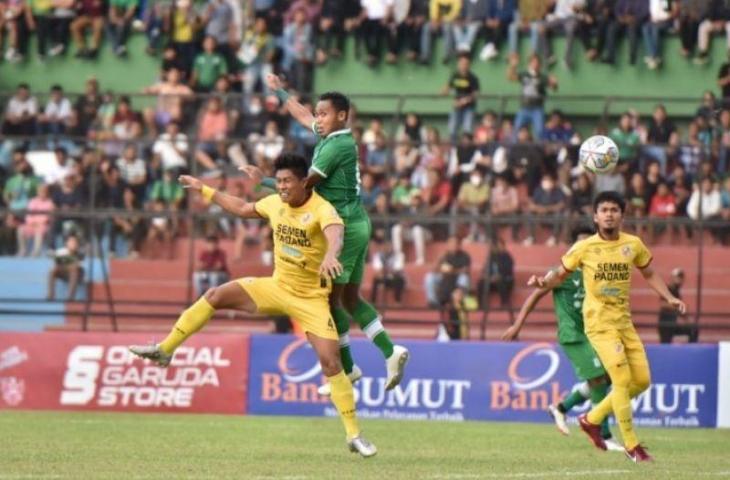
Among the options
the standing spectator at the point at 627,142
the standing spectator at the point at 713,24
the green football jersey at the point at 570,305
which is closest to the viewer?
the green football jersey at the point at 570,305

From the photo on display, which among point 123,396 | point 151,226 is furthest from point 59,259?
point 123,396

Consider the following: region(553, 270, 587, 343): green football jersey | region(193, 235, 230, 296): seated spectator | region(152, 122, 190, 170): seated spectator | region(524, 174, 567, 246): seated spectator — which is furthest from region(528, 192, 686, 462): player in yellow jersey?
region(152, 122, 190, 170): seated spectator

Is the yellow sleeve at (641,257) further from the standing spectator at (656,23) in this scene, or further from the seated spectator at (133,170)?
the standing spectator at (656,23)

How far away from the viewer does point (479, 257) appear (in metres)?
25.0

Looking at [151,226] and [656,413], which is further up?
[151,226]

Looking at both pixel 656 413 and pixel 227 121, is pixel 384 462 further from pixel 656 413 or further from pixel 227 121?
pixel 227 121

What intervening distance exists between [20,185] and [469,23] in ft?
28.8

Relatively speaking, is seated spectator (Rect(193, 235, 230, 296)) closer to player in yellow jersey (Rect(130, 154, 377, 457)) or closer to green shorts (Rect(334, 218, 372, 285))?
green shorts (Rect(334, 218, 372, 285))

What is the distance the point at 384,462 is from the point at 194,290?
39.9 ft

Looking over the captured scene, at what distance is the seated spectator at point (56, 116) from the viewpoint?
29.2 m

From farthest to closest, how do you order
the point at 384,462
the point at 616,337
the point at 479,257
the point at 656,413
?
1. the point at 479,257
2. the point at 656,413
3. the point at 616,337
4. the point at 384,462

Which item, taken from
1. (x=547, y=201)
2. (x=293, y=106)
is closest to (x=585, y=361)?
(x=293, y=106)

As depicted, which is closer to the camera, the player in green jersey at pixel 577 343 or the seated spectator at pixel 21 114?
the player in green jersey at pixel 577 343

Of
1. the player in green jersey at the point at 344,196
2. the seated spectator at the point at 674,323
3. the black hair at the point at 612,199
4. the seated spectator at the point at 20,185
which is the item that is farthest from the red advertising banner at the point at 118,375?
the black hair at the point at 612,199
